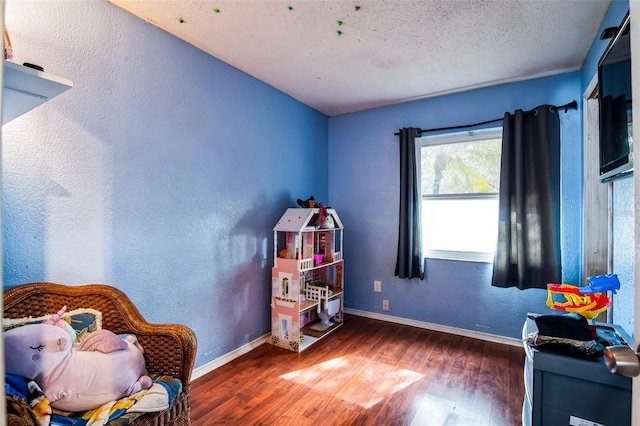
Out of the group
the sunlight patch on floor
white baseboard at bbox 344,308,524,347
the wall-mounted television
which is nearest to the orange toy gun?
the wall-mounted television

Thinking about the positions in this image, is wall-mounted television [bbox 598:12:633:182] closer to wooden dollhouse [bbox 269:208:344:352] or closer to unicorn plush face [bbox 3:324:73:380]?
wooden dollhouse [bbox 269:208:344:352]

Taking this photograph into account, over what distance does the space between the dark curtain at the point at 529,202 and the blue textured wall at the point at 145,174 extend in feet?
6.51

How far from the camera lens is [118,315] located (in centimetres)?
145

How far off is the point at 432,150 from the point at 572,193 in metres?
1.18

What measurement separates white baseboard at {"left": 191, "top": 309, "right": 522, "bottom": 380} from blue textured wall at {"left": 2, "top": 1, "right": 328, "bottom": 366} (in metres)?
0.07

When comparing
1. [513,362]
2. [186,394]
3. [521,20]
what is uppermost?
[521,20]

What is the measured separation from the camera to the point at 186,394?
50.8 inches

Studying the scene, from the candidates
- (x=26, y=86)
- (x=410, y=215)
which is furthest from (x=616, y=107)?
(x=26, y=86)

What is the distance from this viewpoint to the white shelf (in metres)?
0.85

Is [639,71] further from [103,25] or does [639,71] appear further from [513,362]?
[513,362]

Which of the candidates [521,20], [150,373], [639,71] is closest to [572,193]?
[521,20]

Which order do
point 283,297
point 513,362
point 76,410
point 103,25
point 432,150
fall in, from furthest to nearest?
1. point 432,150
2. point 283,297
3. point 513,362
4. point 103,25
5. point 76,410

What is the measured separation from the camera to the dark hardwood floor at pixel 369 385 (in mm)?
1706

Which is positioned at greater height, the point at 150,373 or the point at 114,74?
the point at 114,74
